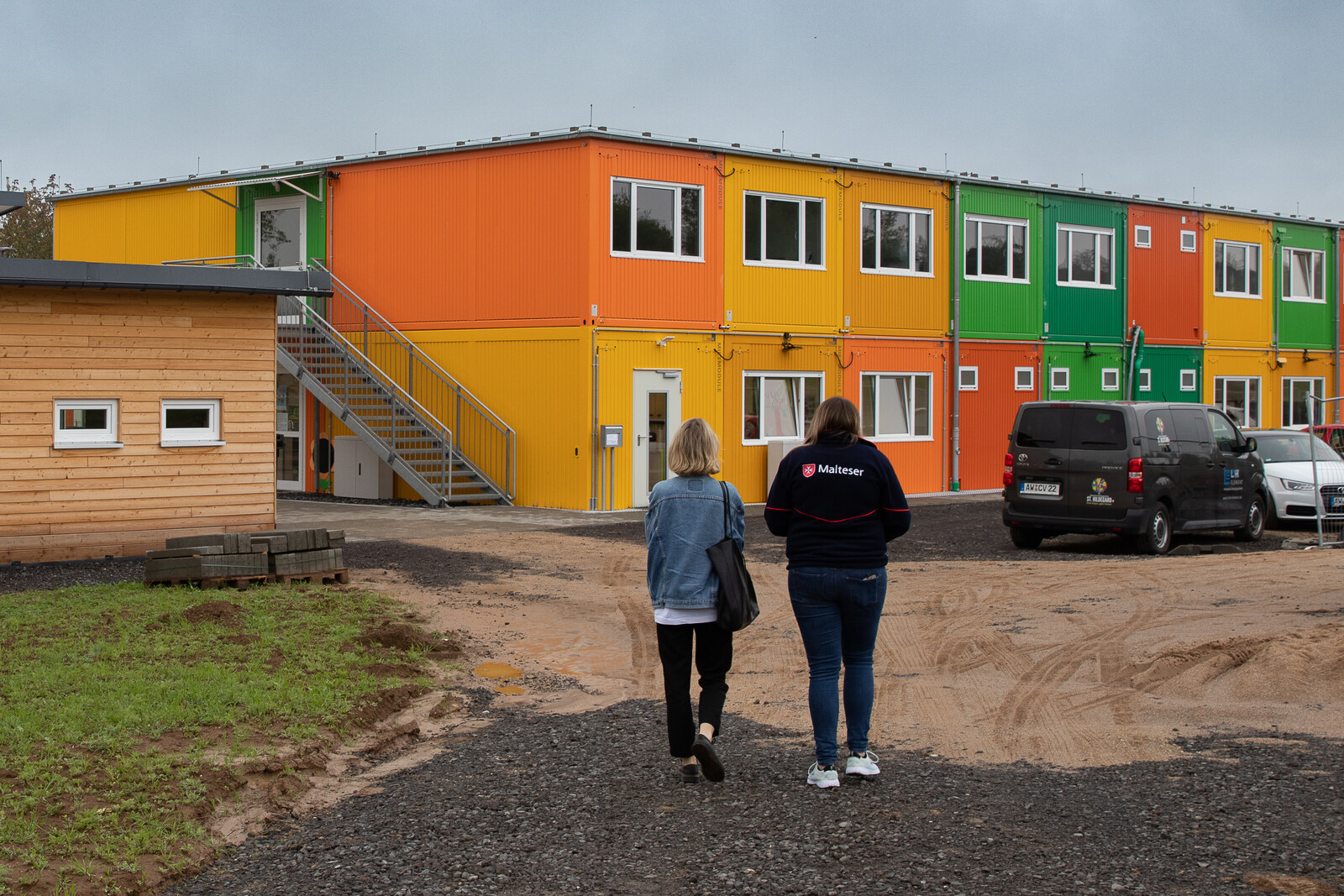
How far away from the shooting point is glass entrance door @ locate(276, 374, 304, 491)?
25.2 m

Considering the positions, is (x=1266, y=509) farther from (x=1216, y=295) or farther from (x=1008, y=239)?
(x=1216, y=295)

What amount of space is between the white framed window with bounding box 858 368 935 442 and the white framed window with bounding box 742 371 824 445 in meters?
1.32

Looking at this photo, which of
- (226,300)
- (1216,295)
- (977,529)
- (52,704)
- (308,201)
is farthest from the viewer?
(1216,295)

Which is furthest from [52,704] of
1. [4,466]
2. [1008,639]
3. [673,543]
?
[4,466]

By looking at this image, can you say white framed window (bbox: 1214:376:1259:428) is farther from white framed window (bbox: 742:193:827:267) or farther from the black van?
the black van

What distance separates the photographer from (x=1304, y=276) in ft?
112

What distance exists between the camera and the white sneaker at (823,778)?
6.01m

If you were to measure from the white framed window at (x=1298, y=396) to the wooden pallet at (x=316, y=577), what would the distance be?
28119mm

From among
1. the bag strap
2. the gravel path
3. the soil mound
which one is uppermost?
the bag strap

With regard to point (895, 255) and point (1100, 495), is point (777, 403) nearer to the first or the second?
point (895, 255)

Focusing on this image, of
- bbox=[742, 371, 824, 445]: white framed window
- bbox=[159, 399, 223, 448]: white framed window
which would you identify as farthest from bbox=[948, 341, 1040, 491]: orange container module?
bbox=[159, 399, 223, 448]: white framed window

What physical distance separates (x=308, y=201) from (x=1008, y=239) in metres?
14.4

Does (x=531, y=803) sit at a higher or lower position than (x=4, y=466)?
lower

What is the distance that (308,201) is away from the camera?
25.1 m
